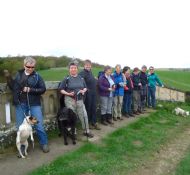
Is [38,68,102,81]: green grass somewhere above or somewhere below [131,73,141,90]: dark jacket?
below

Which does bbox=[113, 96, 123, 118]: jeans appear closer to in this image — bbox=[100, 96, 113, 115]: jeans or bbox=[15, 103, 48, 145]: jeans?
bbox=[100, 96, 113, 115]: jeans

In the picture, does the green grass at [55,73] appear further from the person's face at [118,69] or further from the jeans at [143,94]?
the person's face at [118,69]

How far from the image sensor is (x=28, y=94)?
7.46 m

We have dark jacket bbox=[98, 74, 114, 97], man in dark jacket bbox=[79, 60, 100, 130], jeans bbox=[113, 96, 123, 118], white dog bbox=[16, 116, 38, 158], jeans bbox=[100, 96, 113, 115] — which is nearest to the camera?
white dog bbox=[16, 116, 38, 158]

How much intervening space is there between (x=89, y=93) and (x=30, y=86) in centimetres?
246

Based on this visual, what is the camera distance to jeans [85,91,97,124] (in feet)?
31.6

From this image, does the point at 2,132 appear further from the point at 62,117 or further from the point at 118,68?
the point at 118,68

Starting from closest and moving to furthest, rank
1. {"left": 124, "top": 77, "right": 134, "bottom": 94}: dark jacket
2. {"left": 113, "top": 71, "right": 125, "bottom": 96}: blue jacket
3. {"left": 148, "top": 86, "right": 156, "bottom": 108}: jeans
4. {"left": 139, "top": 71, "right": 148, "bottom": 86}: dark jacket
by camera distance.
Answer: {"left": 113, "top": 71, "right": 125, "bottom": 96}: blue jacket < {"left": 124, "top": 77, "right": 134, "bottom": 94}: dark jacket < {"left": 139, "top": 71, "right": 148, "bottom": 86}: dark jacket < {"left": 148, "top": 86, "right": 156, "bottom": 108}: jeans

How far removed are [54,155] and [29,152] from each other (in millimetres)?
550

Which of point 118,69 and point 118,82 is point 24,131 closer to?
point 118,82

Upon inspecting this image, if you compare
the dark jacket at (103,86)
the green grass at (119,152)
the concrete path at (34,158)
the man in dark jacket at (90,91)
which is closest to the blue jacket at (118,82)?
the dark jacket at (103,86)

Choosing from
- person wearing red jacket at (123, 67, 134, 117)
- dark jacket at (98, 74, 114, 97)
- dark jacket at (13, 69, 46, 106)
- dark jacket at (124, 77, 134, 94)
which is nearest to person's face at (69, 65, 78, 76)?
dark jacket at (13, 69, 46, 106)

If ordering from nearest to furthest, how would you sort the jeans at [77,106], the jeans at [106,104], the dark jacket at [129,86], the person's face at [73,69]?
1. the person's face at [73,69]
2. the jeans at [77,106]
3. the jeans at [106,104]
4. the dark jacket at [129,86]

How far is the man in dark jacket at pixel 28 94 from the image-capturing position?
290 inches
